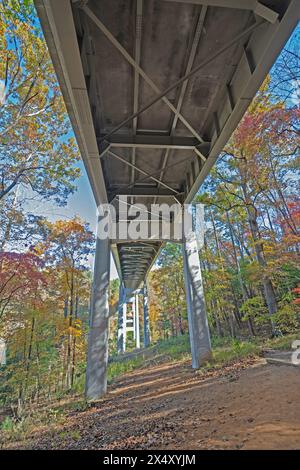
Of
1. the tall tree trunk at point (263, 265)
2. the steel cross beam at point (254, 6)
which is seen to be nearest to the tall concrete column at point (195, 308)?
the tall tree trunk at point (263, 265)

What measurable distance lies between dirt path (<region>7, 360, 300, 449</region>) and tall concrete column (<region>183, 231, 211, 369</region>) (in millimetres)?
1503

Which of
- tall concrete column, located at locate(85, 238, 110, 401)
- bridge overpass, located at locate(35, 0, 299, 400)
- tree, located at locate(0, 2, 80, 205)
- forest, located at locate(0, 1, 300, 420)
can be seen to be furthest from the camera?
tree, located at locate(0, 2, 80, 205)

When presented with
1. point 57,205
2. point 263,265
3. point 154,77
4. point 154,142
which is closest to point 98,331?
point 154,142

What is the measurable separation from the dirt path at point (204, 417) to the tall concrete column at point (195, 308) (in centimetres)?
150

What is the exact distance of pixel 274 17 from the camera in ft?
10.2

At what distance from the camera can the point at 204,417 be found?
3488mm

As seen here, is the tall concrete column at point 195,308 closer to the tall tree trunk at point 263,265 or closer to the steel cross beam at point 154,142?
the tall tree trunk at point 263,265

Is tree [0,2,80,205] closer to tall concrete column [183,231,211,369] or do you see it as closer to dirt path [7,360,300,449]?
tall concrete column [183,231,211,369]

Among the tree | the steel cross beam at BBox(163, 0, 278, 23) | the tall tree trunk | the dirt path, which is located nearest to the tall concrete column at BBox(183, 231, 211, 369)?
the dirt path

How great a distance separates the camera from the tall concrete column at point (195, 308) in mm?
7543

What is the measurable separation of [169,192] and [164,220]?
4.58ft

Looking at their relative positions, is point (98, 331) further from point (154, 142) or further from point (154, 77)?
point (154, 77)

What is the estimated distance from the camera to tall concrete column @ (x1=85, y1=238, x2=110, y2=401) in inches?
252

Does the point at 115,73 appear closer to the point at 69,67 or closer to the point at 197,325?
the point at 69,67
